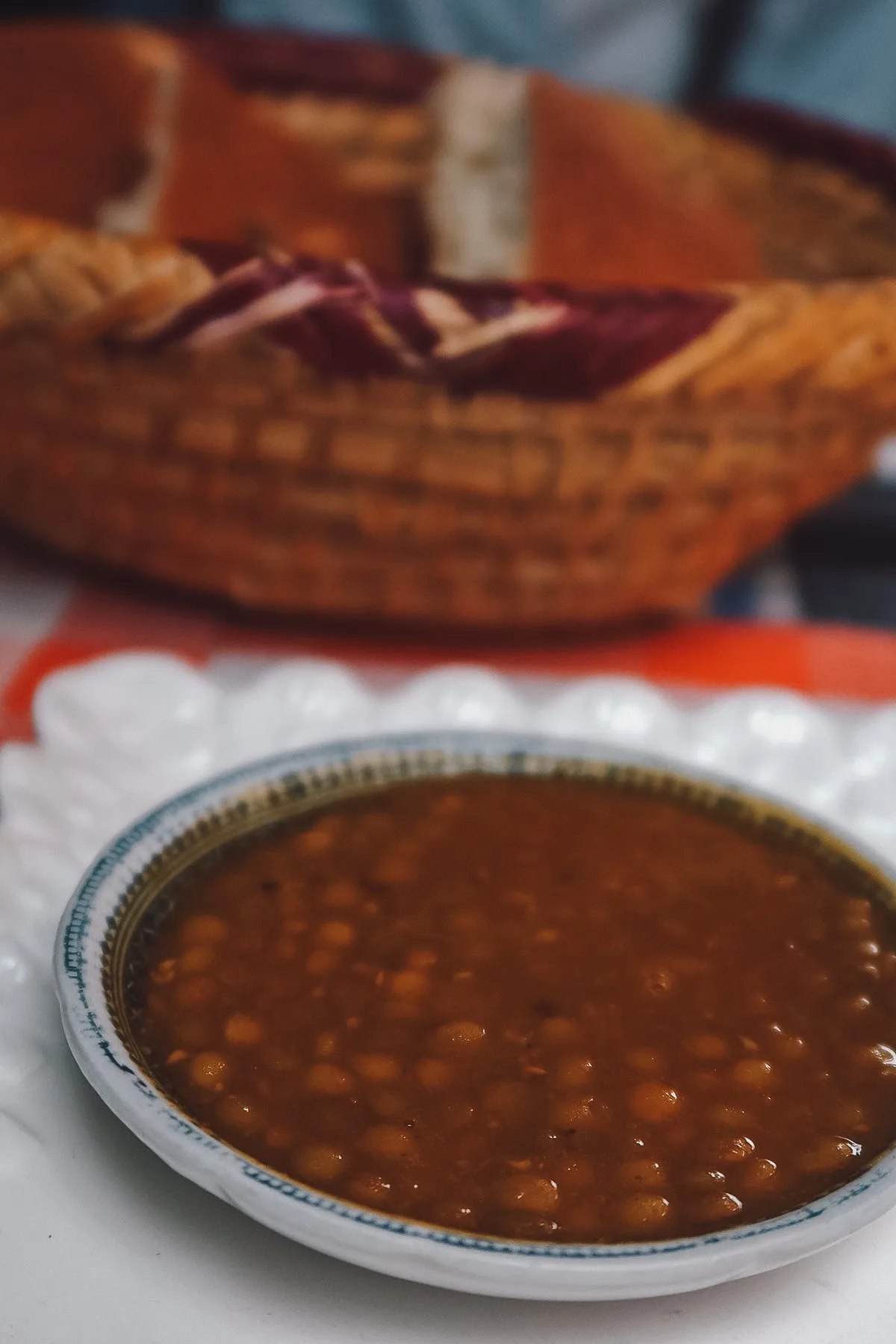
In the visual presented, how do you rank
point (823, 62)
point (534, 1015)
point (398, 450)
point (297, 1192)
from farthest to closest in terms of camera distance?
1. point (823, 62)
2. point (398, 450)
3. point (534, 1015)
4. point (297, 1192)

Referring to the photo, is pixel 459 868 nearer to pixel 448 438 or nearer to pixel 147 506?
pixel 448 438

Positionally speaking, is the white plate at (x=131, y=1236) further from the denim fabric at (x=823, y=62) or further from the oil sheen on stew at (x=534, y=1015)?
the denim fabric at (x=823, y=62)

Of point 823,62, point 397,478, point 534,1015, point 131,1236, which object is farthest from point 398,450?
point 823,62

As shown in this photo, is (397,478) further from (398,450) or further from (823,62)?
(823,62)

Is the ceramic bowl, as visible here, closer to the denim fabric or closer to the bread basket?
the bread basket

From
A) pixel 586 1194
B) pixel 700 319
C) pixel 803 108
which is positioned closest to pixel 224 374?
pixel 700 319

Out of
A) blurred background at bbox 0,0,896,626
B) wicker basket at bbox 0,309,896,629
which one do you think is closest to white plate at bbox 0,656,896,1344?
wicker basket at bbox 0,309,896,629
